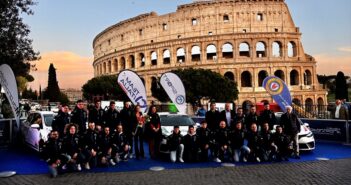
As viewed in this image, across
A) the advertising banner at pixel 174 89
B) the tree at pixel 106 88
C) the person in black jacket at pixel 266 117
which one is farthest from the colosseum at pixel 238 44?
the person in black jacket at pixel 266 117

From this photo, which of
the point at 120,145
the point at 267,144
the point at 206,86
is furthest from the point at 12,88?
the point at 206,86

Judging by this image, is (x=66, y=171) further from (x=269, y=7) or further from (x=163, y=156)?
(x=269, y=7)

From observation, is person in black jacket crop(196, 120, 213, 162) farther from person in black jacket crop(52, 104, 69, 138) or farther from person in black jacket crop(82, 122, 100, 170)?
person in black jacket crop(52, 104, 69, 138)

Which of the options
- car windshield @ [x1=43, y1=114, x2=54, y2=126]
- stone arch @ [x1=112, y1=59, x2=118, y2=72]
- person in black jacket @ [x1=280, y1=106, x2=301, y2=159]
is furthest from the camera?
stone arch @ [x1=112, y1=59, x2=118, y2=72]

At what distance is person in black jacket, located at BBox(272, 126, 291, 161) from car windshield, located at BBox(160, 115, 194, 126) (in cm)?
351

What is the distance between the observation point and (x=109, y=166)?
9.52m

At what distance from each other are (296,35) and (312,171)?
170ft

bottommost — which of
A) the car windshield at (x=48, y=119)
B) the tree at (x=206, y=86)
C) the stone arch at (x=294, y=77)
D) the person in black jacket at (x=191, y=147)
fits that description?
the person in black jacket at (x=191, y=147)

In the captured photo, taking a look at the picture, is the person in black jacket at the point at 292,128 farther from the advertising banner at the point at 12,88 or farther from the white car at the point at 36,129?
the advertising banner at the point at 12,88

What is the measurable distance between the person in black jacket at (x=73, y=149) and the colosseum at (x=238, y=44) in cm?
4573

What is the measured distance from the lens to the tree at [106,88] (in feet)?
181

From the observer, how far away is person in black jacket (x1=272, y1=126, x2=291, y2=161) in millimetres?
10125

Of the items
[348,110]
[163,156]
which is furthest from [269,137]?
[348,110]

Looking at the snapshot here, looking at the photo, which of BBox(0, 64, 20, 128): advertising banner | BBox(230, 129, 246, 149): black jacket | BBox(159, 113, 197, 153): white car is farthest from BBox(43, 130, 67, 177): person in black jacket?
BBox(0, 64, 20, 128): advertising banner
